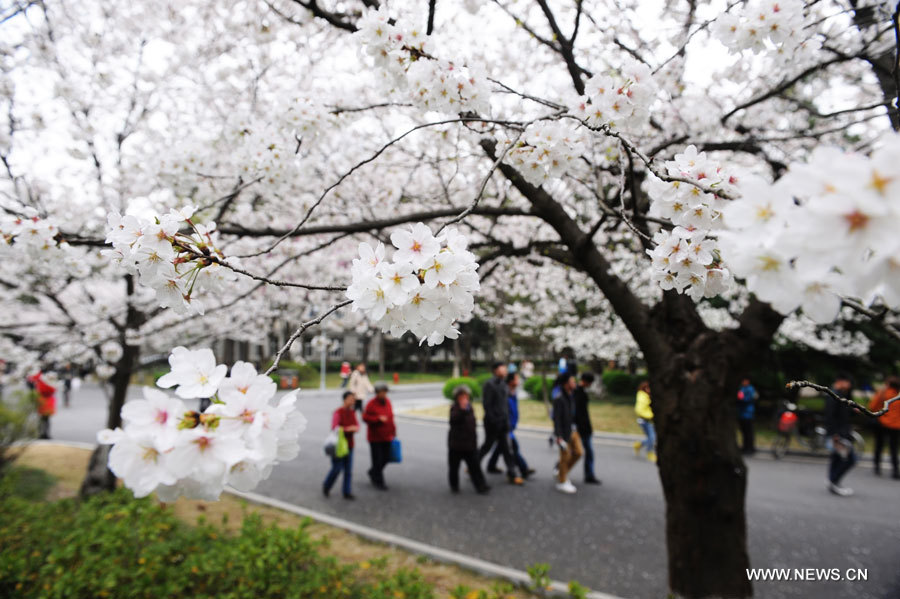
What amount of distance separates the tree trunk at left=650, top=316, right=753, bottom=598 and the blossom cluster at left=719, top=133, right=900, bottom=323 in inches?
115

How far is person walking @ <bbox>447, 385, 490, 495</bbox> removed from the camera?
6715 millimetres

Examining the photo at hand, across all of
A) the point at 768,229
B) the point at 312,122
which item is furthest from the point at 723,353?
the point at 312,122

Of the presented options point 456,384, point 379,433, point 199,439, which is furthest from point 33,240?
point 456,384

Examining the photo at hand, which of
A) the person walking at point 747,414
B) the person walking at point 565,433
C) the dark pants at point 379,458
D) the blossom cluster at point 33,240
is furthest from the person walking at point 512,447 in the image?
the blossom cluster at point 33,240

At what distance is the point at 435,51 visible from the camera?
2318mm

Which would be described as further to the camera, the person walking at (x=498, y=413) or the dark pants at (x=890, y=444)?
the dark pants at (x=890, y=444)

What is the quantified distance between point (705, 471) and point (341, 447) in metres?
4.73

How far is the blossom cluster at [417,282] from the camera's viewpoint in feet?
3.69

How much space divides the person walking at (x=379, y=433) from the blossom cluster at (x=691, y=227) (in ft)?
19.8

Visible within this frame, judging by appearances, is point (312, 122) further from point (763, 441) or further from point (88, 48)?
point (763, 441)

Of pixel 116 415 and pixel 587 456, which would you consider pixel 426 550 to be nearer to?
pixel 587 456

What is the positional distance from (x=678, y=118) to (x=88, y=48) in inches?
300

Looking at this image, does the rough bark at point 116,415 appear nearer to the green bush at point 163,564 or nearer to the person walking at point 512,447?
the green bush at point 163,564

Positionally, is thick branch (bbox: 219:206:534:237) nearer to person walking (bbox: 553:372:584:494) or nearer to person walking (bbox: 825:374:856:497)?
person walking (bbox: 553:372:584:494)
